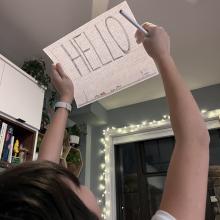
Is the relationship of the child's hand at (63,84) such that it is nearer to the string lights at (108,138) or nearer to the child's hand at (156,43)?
the child's hand at (156,43)

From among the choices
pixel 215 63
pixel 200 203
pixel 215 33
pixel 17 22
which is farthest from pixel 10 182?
pixel 215 63

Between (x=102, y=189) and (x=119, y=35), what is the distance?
73.1 inches

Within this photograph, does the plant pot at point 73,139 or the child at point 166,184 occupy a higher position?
the plant pot at point 73,139

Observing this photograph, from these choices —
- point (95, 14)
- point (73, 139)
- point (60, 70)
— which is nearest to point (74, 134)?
point (73, 139)

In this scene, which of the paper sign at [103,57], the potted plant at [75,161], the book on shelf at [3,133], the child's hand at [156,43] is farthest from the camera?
the potted plant at [75,161]

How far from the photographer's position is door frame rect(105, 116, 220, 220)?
222cm

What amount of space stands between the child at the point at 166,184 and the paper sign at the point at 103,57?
0.80 feet

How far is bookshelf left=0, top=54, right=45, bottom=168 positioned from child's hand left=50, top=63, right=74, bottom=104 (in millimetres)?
750

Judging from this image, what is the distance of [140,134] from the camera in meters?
2.47

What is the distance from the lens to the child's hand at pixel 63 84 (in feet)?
2.40

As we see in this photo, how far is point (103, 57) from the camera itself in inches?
30.4

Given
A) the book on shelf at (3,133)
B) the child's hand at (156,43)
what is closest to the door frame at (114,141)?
the book on shelf at (3,133)

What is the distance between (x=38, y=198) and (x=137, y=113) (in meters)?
→ 2.32

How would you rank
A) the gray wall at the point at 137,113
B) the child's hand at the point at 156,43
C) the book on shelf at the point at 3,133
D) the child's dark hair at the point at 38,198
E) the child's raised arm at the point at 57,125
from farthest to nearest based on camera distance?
the gray wall at the point at 137,113
the book on shelf at the point at 3,133
the child's raised arm at the point at 57,125
the child's hand at the point at 156,43
the child's dark hair at the point at 38,198
